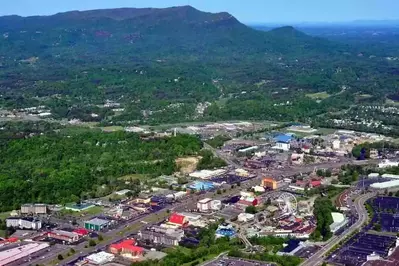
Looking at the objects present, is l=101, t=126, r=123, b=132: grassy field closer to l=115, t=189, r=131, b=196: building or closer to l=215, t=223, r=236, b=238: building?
l=115, t=189, r=131, b=196: building

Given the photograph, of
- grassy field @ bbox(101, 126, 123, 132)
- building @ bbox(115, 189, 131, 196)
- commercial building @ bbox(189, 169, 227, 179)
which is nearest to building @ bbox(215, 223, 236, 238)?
building @ bbox(115, 189, 131, 196)

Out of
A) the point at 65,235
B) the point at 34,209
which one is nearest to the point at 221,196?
the point at 65,235

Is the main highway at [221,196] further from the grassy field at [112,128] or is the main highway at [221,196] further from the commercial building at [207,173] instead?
the grassy field at [112,128]

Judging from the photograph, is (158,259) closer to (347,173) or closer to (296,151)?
(347,173)

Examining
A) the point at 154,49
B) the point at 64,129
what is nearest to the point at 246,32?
the point at 154,49

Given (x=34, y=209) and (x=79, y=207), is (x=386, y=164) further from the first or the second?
(x=34, y=209)

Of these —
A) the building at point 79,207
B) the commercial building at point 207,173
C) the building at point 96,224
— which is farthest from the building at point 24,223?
the commercial building at point 207,173
